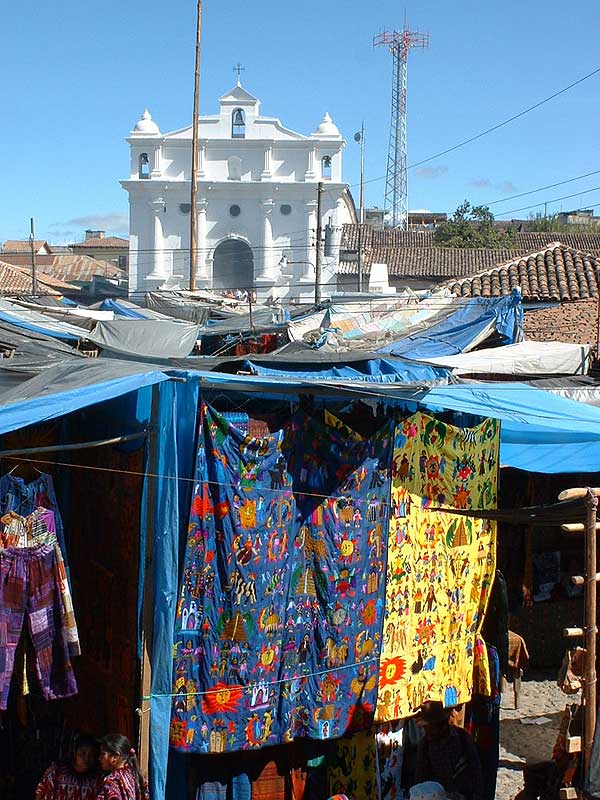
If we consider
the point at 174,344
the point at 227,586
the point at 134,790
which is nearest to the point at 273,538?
the point at 227,586

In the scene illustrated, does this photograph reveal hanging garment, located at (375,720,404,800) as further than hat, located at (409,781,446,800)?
Yes

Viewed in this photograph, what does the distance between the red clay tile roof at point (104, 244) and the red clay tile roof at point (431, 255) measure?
20.6 meters

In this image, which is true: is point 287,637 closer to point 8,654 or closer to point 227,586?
point 227,586

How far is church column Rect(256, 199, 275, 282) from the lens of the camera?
4178 cm

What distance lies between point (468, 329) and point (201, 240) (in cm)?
3174

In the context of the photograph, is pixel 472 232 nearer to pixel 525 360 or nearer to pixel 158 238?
pixel 158 238

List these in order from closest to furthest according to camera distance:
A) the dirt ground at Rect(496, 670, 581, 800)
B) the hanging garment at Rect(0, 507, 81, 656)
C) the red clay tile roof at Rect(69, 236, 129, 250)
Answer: the hanging garment at Rect(0, 507, 81, 656) < the dirt ground at Rect(496, 670, 581, 800) < the red clay tile roof at Rect(69, 236, 129, 250)

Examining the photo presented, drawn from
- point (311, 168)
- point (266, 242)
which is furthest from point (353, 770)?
point (311, 168)

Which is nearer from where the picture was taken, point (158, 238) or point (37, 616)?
point (37, 616)

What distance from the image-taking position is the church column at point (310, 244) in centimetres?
4084

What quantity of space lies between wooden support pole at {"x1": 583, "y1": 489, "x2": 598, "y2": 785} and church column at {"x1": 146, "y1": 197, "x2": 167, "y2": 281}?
3819 centimetres

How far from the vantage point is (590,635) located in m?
4.48

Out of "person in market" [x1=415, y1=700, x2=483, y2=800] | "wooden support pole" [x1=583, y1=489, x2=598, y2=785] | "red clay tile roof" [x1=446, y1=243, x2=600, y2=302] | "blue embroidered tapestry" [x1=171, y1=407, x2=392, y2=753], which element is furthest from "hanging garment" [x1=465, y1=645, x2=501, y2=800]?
"red clay tile roof" [x1=446, y1=243, x2=600, y2=302]

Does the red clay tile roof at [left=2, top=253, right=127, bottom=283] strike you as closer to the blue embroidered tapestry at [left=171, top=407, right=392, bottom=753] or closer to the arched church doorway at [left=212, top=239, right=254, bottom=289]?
the arched church doorway at [left=212, top=239, right=254, bottom=289]
